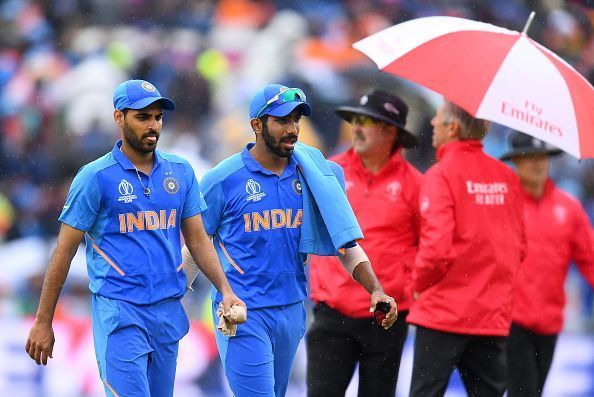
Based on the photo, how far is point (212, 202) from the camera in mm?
5957

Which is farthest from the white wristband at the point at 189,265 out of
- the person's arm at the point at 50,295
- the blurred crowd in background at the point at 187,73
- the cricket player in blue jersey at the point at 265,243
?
the blurred crowd in background at the point at 187,73

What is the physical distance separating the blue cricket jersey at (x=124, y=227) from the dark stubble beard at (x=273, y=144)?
61 cm

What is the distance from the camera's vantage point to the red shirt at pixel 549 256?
7.67 meters

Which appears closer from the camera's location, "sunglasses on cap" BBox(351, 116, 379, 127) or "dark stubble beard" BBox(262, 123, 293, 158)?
"dark stubble beard" BBox(262, 123, 293, 158)

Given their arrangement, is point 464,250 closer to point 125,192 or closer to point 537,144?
point 537,144

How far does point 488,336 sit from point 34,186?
5.45m

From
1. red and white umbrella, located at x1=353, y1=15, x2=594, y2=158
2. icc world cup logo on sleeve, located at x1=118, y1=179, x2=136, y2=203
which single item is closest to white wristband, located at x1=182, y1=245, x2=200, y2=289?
icc world cup logo on sleeve, located at x1=118, y1=179, x2=136, y2=203

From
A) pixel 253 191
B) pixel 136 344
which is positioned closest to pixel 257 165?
pixel 253 191

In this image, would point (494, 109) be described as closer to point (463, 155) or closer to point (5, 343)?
point (463, 155)

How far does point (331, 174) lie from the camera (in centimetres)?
607

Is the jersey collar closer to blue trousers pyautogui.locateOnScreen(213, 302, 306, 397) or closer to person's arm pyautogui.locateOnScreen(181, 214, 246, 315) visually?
person's arm pyautogui.locateOnScreen(181, 214, 246, 315)

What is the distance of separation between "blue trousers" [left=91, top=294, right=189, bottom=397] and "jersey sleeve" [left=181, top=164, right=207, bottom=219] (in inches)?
17.4

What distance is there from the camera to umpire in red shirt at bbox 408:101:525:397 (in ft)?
22.0

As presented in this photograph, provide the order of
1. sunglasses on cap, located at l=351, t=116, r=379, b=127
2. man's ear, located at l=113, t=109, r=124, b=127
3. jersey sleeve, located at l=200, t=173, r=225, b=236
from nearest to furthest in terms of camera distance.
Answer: man's ear, located at l=113, t=109, r=124, b=127 → jersey sleeve, located at l=200, t=173, r=225, b=236 → sunglasses on cap, located at l=351, t=116, r=379, b=127
